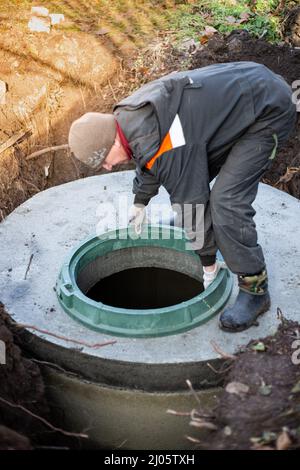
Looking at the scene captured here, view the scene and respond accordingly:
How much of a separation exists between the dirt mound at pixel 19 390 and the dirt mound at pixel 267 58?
2802 mm

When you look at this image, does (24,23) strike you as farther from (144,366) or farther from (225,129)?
(144,366)

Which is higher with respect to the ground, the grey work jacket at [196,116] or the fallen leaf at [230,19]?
the grey work jacket at [196,116]

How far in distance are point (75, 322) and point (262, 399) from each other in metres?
1.24

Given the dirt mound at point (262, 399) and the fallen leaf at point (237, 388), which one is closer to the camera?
the dirt mound at point (262, 399)

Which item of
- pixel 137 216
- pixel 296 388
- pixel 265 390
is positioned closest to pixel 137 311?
pixel 137 216

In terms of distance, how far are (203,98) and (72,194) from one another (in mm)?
1971

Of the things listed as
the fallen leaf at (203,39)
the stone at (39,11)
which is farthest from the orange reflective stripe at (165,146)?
the stone at (39,11)

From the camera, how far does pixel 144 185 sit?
3.44m

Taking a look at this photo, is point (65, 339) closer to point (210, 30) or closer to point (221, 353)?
point (221, 353)

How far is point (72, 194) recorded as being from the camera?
4.67 m

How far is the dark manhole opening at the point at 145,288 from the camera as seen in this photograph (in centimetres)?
444

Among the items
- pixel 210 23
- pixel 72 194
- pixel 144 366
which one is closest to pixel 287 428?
pixel 144 366

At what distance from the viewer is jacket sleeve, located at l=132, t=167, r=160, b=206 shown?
338 cm

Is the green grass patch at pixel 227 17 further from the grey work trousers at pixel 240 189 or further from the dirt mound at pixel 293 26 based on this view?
the grey work trousers at pixel 240 189
